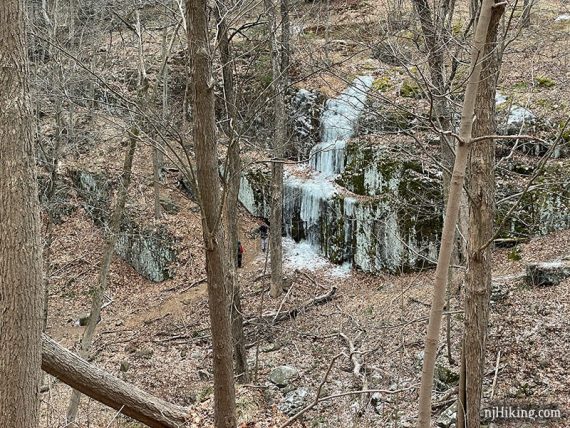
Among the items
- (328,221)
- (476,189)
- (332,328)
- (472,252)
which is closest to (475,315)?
(472,252)

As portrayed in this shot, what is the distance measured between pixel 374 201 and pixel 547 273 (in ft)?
16.5

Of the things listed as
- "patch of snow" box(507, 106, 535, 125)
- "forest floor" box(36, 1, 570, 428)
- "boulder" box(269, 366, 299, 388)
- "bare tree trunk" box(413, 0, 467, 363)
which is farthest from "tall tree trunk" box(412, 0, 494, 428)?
"patch of snow" box(507, 106, 535, 125)

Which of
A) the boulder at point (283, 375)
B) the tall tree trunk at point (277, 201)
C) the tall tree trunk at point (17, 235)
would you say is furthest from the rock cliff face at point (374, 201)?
the tall tree trunk at point (17, 235)

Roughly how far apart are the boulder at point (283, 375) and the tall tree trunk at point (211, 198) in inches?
206

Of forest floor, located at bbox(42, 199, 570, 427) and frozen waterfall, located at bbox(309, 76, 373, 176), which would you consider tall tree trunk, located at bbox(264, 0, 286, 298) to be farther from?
frozen waterfall, located at bbox(309, 76, 373, 176)

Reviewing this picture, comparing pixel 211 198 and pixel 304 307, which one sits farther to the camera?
pixel 304 307

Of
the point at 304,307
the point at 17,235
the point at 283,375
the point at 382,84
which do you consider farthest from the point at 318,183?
the point at 17,235

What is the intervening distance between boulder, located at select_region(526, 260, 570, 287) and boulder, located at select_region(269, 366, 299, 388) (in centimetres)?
463

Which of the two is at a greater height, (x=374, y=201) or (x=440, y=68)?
(x=440, y=68)

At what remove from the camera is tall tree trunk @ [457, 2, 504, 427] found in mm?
4082

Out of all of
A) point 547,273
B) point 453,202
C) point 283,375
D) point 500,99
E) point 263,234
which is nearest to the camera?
point 453,202

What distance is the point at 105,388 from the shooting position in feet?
13.1

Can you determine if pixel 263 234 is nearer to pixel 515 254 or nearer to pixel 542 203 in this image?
pixel 515 254

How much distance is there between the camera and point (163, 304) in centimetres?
1333
